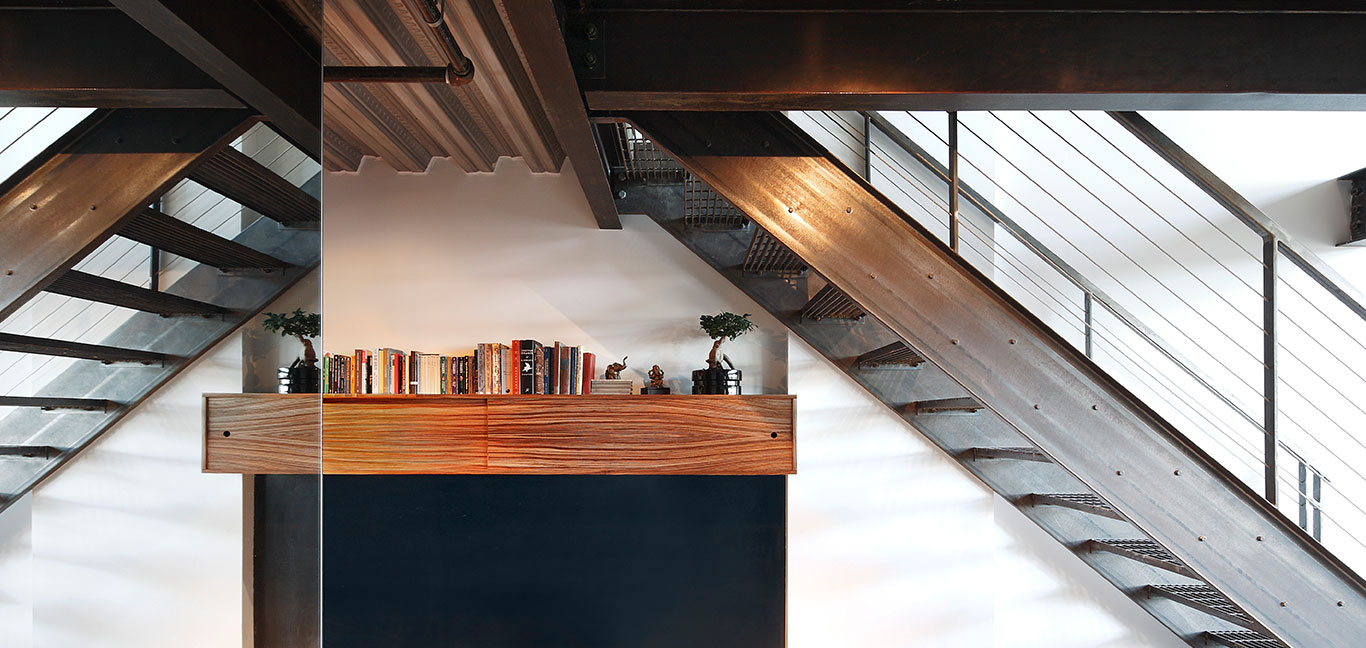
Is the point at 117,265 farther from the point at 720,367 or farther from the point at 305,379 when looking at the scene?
the point at 720,367

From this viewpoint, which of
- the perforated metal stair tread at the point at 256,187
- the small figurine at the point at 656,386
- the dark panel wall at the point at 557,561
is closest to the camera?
the perforated metal stair tread at the point at 256,187

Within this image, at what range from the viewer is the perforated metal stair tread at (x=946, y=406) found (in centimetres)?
281

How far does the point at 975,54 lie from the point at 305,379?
1851mm

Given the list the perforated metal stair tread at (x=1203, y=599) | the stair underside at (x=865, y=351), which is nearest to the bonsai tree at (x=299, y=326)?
the stair underside at (x=865, y=351)

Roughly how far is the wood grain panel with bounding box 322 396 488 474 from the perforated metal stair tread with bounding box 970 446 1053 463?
2073 mm

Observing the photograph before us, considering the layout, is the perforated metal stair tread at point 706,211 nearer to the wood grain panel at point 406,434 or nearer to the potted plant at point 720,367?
the potted plant at point 720,367

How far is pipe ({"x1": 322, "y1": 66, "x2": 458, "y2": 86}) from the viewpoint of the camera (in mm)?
1578

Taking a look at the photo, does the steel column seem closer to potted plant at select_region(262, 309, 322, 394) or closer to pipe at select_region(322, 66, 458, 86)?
pipe at select_region(322, 66, 458, 86)

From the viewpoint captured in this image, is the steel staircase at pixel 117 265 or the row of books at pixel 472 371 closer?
the steel staircase at pixel 117 265

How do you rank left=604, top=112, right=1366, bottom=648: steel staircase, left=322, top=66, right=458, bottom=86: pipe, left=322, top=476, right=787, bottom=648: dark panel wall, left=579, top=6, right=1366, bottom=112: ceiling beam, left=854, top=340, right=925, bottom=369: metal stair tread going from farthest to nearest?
left=322, top=476, right=787, bottom=648: dark panel wall, left=854, top=340, right=925, bottom=369: metal stair tread, left=604, top=112, right=1366, bottom=648: steel staircase, left=579, top=6, right=1366, bottom=112: ceiling beam, left=322, top=66, right=458, bottom=86: pipe

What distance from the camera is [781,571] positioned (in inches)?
136

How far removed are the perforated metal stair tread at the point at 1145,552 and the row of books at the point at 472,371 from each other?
7.15 ft

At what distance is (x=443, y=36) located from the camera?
1.65 m

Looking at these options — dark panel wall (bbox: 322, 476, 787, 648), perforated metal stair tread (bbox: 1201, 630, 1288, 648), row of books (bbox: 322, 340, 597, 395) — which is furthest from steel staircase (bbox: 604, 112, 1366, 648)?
dark panel wall (bbox: 322, 476, 787, 648)
